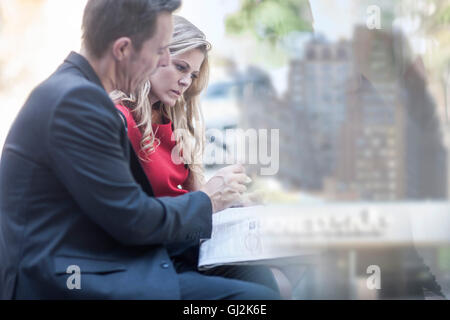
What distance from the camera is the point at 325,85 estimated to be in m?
2.06

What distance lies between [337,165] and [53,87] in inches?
44.9

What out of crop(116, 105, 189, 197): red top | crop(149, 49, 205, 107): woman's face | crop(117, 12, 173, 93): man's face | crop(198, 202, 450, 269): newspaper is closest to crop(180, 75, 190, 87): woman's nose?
crop(149, 49, 205, 107): woman's face

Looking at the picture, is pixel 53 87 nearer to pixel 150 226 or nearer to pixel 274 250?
pixel 150 226

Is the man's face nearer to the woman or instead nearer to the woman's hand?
the woman

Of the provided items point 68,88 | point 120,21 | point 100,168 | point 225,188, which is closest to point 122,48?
point 120,21

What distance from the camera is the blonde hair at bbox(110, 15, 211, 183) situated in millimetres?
1890

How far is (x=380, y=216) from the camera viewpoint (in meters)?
1.94

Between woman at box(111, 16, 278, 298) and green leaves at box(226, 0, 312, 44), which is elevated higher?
green leaves at box(226, 0, 312, 44)

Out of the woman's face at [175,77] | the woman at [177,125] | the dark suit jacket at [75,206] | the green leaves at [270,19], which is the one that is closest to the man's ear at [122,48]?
the dark suit jacket at [75,206]

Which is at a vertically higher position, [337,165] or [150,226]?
[337,165]

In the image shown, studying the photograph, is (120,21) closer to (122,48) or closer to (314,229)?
(122,48)

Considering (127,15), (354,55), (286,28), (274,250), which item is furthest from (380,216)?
(127,15)

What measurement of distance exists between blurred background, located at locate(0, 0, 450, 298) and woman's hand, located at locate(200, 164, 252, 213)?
0.26 metres
